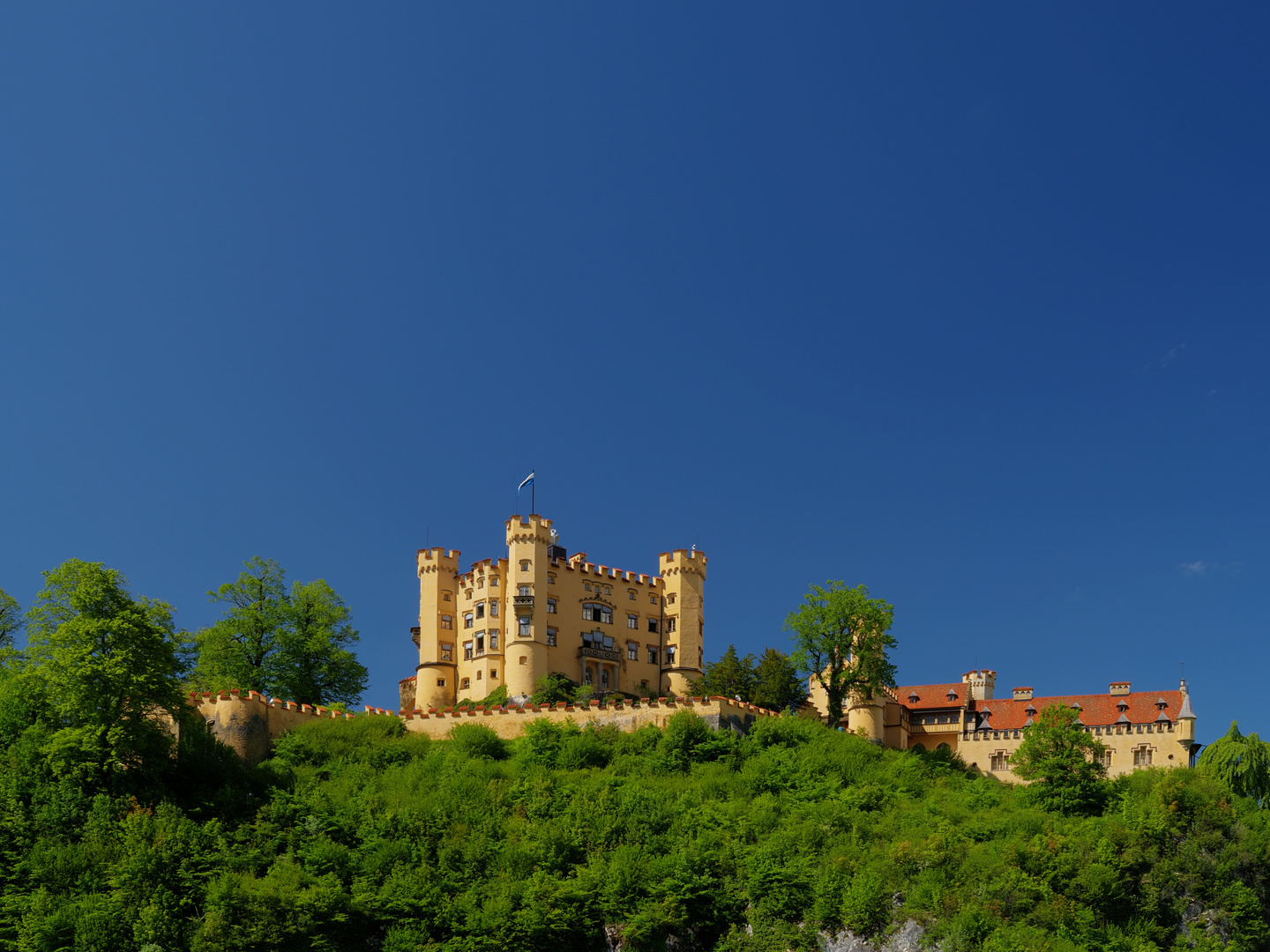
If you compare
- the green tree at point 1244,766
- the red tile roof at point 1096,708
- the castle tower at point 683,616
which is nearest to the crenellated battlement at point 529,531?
the castle tower at point 683,616

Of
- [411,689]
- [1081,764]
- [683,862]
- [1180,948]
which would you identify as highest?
[411,689]

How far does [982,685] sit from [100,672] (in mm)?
59355

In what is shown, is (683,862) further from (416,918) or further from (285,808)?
(285,808)

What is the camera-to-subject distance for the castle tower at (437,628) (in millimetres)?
90625

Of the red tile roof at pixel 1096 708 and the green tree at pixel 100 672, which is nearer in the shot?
the green tree at pixel 100 672

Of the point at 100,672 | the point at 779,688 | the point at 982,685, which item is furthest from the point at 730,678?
the point at 100,672

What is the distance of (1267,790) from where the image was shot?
2744 inches

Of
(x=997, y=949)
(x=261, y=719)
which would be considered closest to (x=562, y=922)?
(x=997, y=949)

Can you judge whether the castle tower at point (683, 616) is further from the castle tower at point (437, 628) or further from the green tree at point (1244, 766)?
the green tree at point (1244, 766)

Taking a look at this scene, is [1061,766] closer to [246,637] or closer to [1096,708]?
[1096,708]

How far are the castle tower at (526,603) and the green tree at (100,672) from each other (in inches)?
1113

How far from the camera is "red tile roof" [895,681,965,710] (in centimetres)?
8975

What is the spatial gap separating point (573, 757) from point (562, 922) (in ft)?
50.9

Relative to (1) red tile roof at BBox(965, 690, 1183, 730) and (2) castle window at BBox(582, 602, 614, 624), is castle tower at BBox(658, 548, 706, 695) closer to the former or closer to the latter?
(2) castle window at BBox(582, 602, 614, 624)
